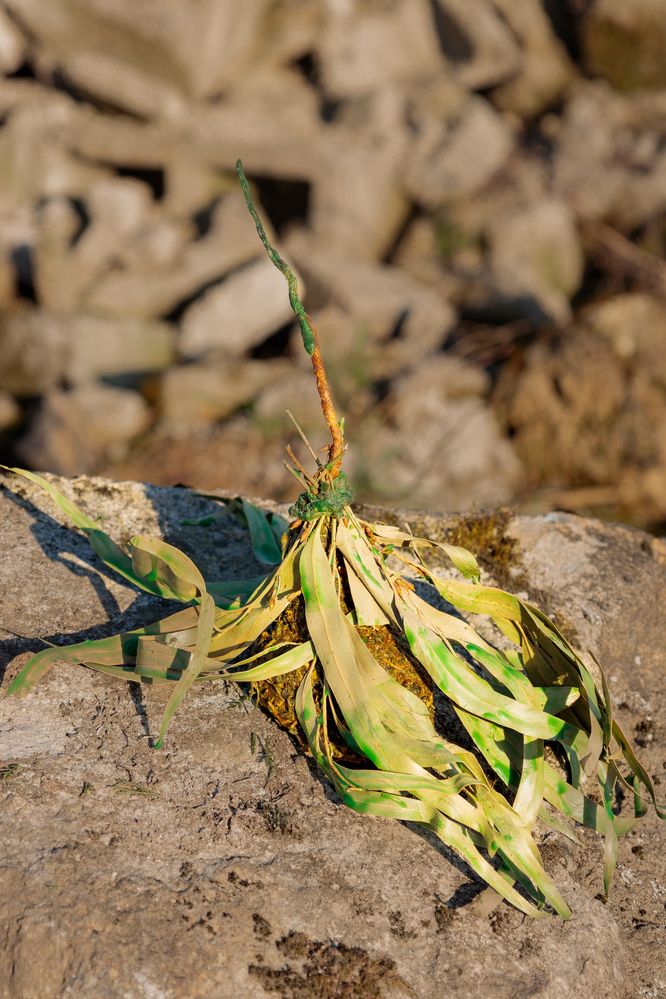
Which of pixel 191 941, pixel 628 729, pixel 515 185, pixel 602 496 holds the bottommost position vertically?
pixel 602 496

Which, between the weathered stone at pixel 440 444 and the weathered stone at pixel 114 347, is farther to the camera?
the weathered stone at pixel 114 347

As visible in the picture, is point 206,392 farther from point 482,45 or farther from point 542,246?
point 482,45

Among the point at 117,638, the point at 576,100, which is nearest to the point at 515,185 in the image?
the point at 576,100

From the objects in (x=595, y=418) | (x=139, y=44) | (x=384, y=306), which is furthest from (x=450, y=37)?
(x=595, y=418)

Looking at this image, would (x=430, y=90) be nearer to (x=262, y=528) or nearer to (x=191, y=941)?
(x=262, y=528)

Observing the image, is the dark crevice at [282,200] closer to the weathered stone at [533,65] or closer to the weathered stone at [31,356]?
the weathered stone at [31,356]

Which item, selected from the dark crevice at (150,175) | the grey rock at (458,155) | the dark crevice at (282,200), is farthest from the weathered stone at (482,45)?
the dark crevice at (150,175)
